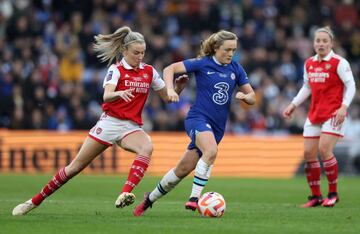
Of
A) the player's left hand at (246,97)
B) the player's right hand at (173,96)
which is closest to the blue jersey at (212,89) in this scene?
the player's left hand at (246,97)

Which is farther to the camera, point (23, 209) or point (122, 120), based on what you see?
point (122, 120)

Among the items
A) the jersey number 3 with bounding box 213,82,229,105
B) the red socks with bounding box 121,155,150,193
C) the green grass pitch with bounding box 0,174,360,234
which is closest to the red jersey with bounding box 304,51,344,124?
the green grass pitch with bounding box 0,174,360,234

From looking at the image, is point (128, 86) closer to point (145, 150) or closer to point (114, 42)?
point (114, 42)

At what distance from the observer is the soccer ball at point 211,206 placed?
1063 cm

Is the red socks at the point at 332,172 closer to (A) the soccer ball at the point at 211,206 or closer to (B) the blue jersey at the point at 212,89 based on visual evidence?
(B) the blue jersey at the point at 212,89

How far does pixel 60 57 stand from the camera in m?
24.7

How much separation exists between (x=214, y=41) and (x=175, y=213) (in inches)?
85.8

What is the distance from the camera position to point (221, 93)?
11.3 m

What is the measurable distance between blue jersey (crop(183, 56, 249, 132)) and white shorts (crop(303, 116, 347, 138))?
209 cm

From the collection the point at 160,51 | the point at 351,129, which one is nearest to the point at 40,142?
the point at 160,51

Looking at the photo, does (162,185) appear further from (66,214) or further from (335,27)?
(335,27)

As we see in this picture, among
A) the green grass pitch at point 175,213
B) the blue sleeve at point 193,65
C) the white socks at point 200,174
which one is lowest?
the green grass pitch at point 175,213

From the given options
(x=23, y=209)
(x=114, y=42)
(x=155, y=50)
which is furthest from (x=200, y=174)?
(x=155, y=50)

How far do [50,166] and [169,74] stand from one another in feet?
37.9
